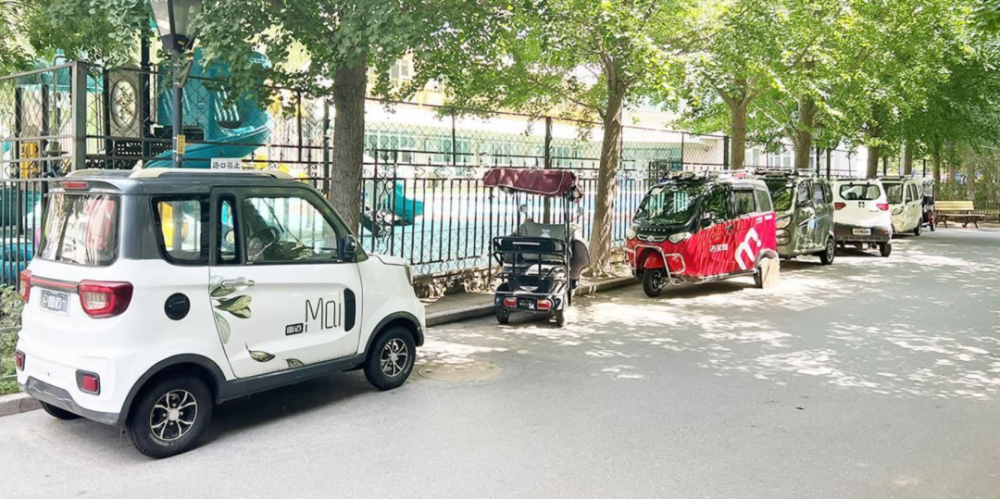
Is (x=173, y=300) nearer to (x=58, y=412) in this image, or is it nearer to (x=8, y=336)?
(x=58, y=412)

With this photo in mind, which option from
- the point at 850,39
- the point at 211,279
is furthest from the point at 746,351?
the point at 850,39

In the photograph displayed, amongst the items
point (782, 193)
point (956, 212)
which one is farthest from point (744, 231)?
point (956, 212)

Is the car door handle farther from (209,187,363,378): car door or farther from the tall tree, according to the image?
the tall tree

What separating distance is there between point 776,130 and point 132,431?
25.9m

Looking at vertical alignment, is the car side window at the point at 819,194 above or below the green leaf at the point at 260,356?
above

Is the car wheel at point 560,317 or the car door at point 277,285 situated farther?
the car wheel at point 560,317

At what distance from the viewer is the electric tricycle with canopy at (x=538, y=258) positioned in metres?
10.4

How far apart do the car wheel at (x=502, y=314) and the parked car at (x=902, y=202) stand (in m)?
20.1

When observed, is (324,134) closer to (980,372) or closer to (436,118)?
(436,118)

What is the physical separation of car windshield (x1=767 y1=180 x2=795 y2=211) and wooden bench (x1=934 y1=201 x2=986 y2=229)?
19316mm

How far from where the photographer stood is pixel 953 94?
91.4 feet

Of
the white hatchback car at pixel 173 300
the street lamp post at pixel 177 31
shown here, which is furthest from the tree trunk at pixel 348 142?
the white hatchback car at pixel 173 300

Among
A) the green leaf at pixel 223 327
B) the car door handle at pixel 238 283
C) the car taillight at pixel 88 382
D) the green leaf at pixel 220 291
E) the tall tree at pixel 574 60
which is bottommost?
the car taillight at pixel 88 382

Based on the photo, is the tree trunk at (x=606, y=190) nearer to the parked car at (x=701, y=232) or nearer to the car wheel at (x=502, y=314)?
the parked car at (x=701, y=232)
